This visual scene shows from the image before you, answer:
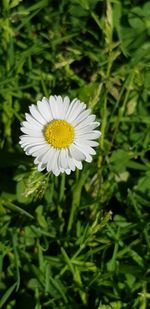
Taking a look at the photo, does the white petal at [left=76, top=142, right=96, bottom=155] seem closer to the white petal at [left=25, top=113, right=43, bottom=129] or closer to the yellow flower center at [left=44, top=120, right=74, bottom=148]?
the yellow flower center at [left=44, top=120, right=74, bottom=148]

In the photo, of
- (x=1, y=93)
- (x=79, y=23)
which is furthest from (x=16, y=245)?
(x=79, y=23)

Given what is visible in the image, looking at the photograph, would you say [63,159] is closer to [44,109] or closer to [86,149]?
[86,149]

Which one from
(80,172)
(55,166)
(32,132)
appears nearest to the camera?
(55,166)

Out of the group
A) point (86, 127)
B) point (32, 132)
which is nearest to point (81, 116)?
point (86, 127)

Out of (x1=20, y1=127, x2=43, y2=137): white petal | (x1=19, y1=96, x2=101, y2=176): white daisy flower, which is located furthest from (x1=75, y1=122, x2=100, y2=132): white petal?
(x1=20, y1=127, x2=43, y2=137): white petal

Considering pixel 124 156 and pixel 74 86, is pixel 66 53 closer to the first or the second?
pixel 74 86

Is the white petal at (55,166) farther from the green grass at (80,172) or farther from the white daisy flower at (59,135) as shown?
the green grass at (80,172)
